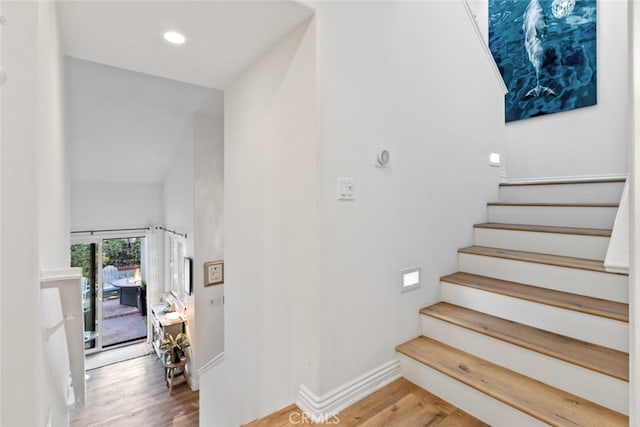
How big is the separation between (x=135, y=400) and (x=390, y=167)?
5.26 metres

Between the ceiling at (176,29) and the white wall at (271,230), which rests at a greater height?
the ceiling at (176,29)

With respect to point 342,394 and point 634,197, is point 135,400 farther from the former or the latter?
point 634,197

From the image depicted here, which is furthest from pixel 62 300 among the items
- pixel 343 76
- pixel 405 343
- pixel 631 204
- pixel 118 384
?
pixel 118 384

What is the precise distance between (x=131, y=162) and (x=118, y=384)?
371cm

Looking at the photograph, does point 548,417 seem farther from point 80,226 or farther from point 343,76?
point 80,226

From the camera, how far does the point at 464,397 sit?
5.13ft

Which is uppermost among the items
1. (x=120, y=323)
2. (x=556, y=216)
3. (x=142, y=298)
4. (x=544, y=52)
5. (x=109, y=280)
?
(x=544, y=52)

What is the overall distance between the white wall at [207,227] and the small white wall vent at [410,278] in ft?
10.6

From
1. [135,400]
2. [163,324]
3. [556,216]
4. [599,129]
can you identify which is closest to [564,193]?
[556,216]

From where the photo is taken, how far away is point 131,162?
521cm

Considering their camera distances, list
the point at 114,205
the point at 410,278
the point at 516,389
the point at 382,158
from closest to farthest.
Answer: the point at 516,389 → the point at 382,158 → the point at 410,278 → the point at 114,205

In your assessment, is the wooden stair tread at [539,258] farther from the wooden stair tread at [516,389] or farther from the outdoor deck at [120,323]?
the outdoor deck at [120,323]

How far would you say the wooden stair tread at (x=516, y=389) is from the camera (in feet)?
4.13

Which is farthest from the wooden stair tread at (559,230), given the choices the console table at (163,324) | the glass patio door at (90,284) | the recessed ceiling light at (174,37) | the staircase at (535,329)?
the glass patio door at (90,284)
